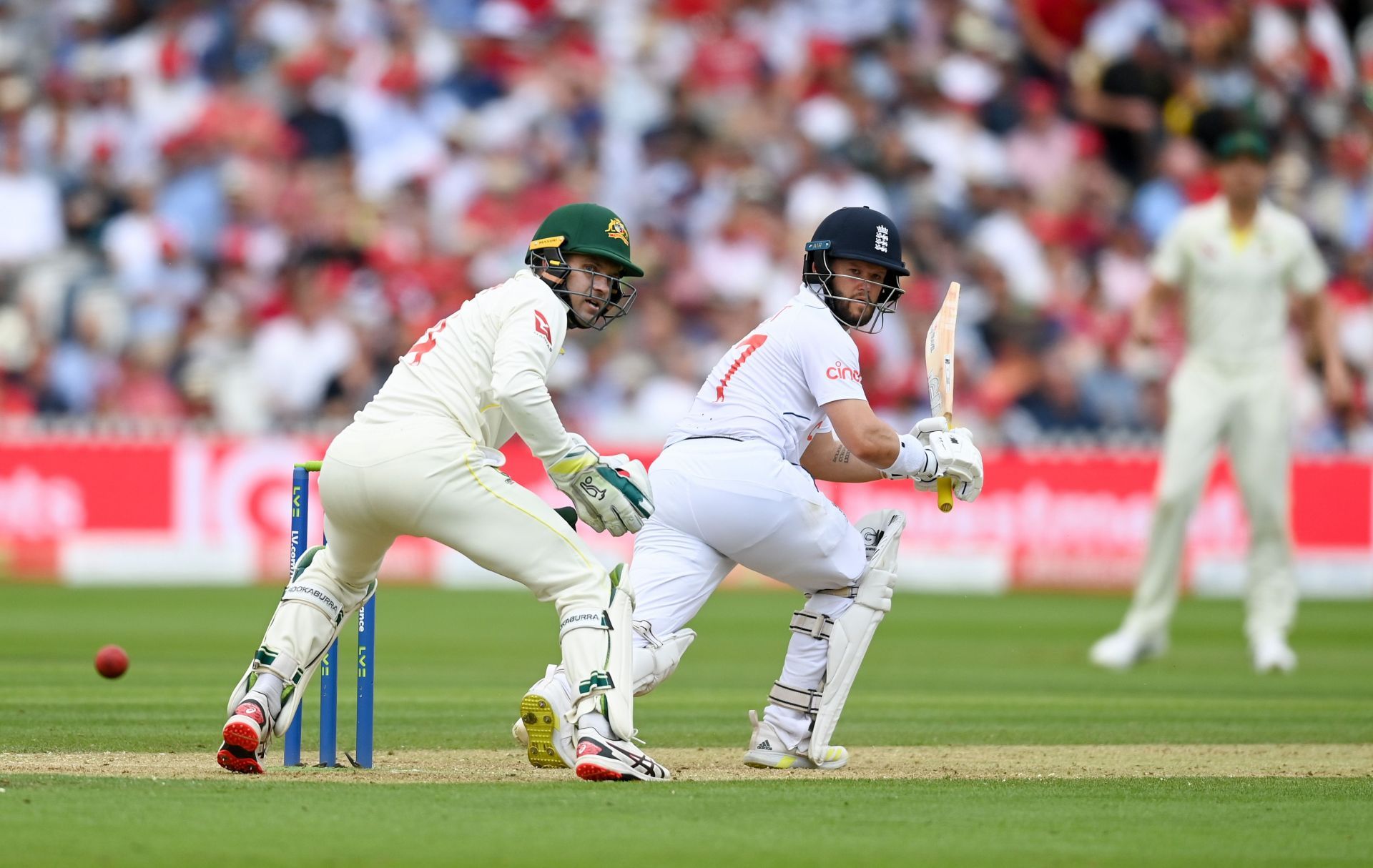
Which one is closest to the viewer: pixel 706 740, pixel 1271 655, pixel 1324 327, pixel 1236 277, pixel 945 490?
pixel 945 490

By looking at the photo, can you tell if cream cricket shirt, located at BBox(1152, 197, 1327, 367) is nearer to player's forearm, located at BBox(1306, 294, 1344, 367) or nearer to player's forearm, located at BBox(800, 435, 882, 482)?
player's forearm, located at BBox(1306, 294, 1344, 367)

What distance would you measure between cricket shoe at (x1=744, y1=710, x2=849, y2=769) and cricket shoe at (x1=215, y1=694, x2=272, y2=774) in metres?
1.79

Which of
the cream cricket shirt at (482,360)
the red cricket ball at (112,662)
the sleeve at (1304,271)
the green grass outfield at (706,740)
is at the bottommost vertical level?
the green grass outfield at (706,740)

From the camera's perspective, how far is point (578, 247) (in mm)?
6680

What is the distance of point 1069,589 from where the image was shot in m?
17.3

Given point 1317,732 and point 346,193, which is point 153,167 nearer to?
point 346,193

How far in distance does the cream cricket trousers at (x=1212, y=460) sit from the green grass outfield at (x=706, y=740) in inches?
18.0

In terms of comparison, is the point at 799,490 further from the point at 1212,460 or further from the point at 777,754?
the point at 1212,460

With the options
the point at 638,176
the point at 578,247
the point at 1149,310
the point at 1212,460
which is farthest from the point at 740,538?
the point at 638,176

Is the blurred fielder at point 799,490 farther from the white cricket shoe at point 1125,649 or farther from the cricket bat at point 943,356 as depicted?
the white cricket shoe at point 1125,649

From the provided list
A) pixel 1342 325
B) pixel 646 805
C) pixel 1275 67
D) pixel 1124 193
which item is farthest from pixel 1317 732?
pixel 1275 67

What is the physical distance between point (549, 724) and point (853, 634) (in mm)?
1254

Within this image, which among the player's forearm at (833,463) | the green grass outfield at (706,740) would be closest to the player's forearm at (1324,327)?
the green grass outfield at (706,740)

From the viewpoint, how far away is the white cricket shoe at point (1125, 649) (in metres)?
11.9
